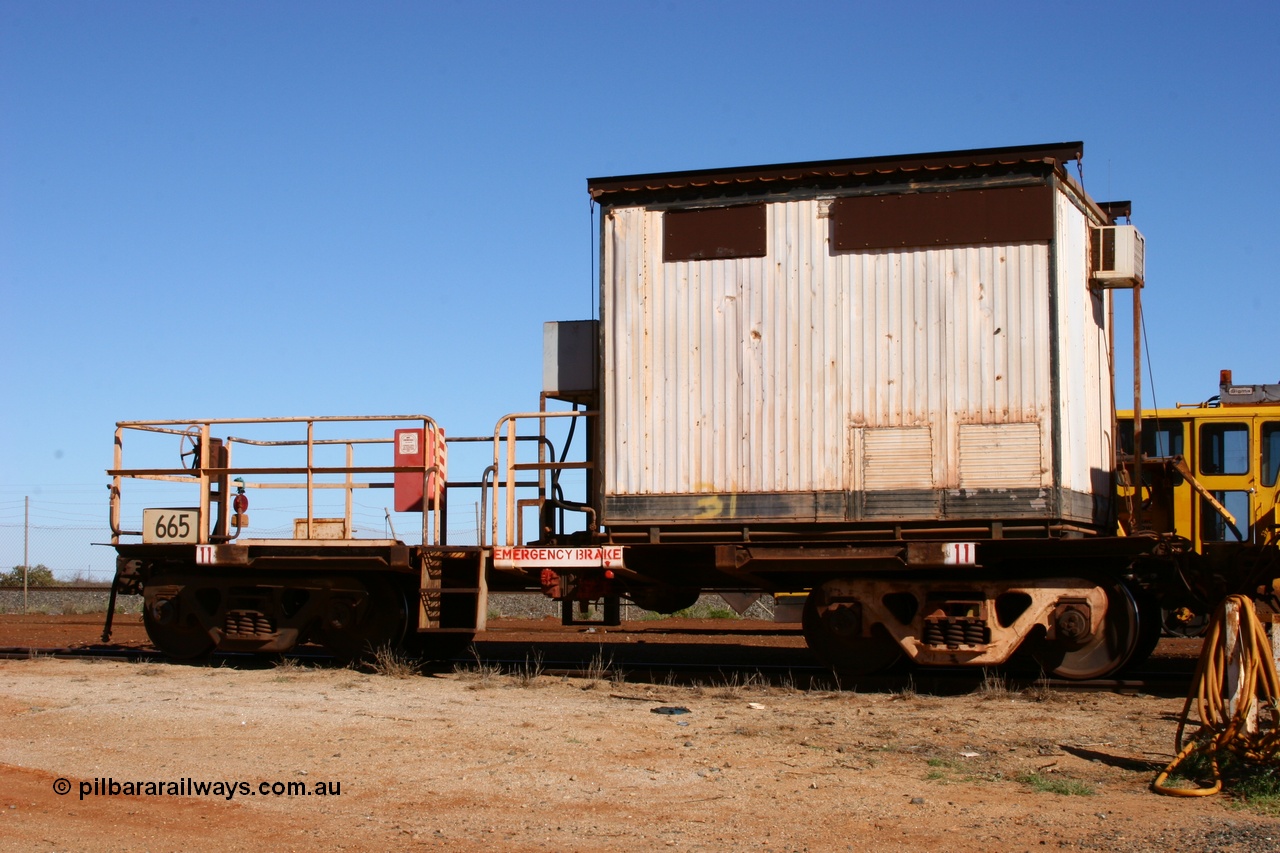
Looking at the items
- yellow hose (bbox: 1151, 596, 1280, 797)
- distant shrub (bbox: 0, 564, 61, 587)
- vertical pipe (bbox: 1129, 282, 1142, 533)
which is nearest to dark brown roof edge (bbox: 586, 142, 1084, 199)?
vertical pipe (bbox: 1129, 282, 1142, 533)

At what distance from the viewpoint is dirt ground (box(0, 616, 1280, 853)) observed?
585cm

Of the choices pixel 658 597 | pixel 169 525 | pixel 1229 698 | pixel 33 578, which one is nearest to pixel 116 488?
pixel 169 525

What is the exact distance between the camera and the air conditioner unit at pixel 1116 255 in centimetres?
1133

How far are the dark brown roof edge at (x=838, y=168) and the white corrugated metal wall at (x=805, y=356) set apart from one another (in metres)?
0.28

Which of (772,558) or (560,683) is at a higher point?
(772,558)

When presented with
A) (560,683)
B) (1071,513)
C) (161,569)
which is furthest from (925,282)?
(161,569)

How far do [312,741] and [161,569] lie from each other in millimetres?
5783

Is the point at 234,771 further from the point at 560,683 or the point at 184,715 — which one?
the point at 560,683

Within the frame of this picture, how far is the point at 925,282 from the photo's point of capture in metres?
10.6

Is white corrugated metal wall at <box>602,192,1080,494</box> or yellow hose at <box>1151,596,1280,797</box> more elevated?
white corrugated metal wall at <box>602,192,1080,494</box>

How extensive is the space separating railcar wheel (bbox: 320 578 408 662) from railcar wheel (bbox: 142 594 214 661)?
4.66 feet

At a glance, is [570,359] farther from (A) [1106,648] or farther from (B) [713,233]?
(A) [1106,648]

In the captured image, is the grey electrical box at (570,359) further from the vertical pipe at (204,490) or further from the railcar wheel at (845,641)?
the vertical pipe at (204,490)

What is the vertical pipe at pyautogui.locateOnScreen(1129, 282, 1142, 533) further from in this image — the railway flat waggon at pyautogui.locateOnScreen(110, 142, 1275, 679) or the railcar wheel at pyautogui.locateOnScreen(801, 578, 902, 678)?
the railcar wheel at pyautogui.locateOnScreen(801, 578, 902, 678)
